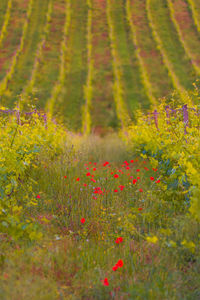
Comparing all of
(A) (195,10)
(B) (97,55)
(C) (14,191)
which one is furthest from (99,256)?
(A) (195,10)

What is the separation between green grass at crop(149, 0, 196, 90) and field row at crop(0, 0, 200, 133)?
0.06 meters

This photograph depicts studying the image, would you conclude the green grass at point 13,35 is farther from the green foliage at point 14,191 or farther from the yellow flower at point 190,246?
the yellow flower at point 190,246

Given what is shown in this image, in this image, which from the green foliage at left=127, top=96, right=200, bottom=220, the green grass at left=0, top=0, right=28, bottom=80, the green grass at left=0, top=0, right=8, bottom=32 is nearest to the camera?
the green foliage at left=127, top=96, right=200, bottom=220

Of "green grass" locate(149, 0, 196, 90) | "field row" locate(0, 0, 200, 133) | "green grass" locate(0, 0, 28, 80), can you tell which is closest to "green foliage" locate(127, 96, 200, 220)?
"field row" locate(0, 0, 200, 133)

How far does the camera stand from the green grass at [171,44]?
1973 centimetres

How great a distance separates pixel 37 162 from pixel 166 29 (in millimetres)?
21952

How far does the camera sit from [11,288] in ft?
7.72

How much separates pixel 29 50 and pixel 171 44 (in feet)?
31.1

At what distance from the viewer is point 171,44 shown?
23.2 meters

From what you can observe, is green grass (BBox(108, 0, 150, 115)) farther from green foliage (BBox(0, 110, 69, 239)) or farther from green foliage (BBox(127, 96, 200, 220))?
green foliage (BBox(0, 110, 69, 239))

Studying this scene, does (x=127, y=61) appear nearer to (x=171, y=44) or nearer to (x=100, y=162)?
(x=171, y=44)

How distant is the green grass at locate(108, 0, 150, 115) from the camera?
57.9ft

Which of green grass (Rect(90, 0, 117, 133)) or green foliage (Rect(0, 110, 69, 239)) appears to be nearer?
green foliage (Rect(0, 110, 69, 239))

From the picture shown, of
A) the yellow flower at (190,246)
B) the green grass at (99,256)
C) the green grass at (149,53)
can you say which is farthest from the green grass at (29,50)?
the yellow flower at (190,246)
